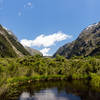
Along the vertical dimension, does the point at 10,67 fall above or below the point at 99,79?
above

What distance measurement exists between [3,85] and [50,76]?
2122 inches

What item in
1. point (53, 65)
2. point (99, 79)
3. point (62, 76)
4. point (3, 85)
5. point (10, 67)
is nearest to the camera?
point (3, 85)

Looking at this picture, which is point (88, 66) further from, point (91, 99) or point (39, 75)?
point (91, 99)

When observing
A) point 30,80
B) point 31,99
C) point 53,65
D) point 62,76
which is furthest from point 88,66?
point 31,99

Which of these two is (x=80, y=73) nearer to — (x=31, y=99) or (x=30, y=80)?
(x=30, y=80)

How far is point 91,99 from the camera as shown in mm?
46281

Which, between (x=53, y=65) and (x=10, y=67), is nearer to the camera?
(x=10, y=67)

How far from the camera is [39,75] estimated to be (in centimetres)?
9438

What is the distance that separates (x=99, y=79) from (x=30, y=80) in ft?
134

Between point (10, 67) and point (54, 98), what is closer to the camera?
point (54, 98)

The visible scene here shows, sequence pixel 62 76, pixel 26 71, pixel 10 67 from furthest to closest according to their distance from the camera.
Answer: pixel 62 76, pixel 26 71, pixel 10 67

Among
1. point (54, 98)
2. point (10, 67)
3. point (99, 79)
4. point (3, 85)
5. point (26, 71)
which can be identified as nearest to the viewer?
point (3, 85)

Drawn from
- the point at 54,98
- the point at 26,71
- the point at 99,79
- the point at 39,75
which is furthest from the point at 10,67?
the point at 99,79

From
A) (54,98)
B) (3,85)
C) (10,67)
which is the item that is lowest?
(54,98)
